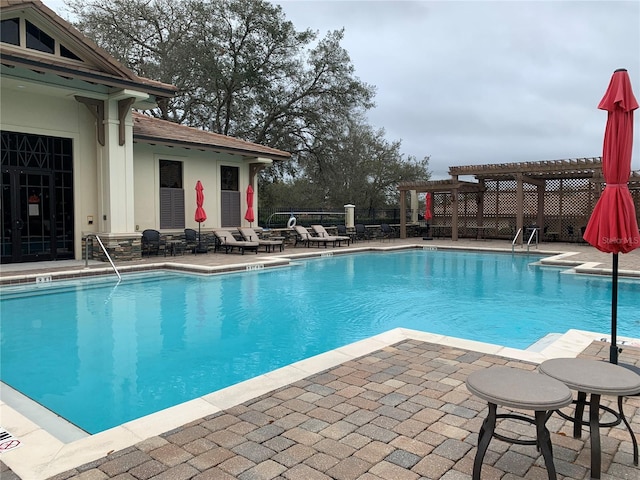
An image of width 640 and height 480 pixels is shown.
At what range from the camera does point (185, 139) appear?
46.4ft

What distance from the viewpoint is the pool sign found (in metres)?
2.77

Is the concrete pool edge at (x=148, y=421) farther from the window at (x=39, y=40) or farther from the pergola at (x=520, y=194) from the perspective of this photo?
the pergola at (x=520, y=194)

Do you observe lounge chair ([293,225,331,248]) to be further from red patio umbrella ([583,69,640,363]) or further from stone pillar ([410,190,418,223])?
red patio umbrella ([583,69,640,363])

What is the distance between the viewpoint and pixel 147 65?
21.6 metres

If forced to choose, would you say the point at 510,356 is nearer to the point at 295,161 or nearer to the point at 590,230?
the point at 590,230

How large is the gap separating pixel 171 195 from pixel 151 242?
6.73 feet

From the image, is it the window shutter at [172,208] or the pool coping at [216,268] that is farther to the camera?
the window shutter at [172,208]

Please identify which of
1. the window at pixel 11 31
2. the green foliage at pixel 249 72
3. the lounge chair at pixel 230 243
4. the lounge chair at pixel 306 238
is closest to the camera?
the window at pixel 11 31

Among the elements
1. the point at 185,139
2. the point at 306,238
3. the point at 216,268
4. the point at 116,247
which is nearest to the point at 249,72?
the point at 185,139

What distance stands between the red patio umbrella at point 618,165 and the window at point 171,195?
12871 millimetres

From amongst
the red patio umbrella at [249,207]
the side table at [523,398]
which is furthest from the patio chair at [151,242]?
the side table at [523,398]

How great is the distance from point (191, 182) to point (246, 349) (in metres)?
10.6

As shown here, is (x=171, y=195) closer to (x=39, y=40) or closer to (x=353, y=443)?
(x=39, y=40)

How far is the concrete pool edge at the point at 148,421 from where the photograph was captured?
2605mm
